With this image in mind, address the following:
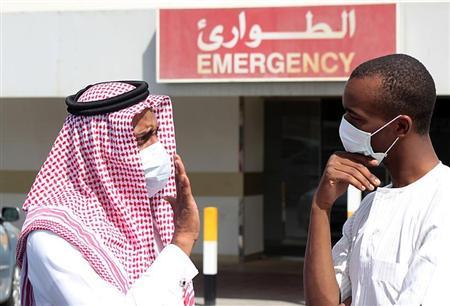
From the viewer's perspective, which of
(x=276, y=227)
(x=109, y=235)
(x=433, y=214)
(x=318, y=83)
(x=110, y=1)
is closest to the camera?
(x=433, y=214)

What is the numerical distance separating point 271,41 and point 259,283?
12.6 feet

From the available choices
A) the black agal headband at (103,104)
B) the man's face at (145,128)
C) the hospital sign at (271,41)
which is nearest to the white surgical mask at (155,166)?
the man's face at (145,128)

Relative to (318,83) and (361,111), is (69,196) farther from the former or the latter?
(318,83)

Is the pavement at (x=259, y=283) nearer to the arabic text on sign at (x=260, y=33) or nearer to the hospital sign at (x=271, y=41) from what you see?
the hospital sign at (x=271, y=41)

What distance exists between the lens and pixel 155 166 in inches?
121

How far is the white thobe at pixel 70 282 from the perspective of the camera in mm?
2723

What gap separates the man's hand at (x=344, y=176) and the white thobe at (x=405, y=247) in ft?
0.26

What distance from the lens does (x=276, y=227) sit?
16672 millimetres

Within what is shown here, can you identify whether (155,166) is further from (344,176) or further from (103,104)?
(344,176)

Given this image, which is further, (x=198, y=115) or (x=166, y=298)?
(x=198, y=115)

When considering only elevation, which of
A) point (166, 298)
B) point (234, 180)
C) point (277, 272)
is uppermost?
point (166, 298)

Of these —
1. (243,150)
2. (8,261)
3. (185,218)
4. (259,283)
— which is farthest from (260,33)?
(185,218)

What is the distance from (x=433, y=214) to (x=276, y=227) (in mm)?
14007

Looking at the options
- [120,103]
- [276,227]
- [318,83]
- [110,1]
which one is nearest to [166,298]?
[120,103]
